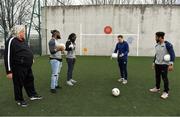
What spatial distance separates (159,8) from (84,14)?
217 inches

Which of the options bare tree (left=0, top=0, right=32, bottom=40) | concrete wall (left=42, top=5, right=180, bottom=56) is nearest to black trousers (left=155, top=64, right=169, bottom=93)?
concrete wall (left=42, top=5, right=180, bottom=56)

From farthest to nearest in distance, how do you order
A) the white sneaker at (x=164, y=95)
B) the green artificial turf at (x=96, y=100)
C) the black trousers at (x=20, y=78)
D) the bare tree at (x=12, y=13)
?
the bare tree at (x=12, y=13) → the white sneaker at (x=164, y=95) → the black trousers at (x=20, y=78) → the green artificial turf at (x=96, y=100)

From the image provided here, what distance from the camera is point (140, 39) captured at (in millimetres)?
21453

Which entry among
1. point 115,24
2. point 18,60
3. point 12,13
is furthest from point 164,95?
point 12,13

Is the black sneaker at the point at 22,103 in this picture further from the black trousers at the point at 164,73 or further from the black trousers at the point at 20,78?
the black trousers at the point at 164,73

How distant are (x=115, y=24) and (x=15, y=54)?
51.9 feet

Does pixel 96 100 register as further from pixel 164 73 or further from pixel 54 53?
pixel 164 73

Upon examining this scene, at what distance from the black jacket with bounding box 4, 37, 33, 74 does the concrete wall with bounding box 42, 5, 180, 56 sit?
15.3m

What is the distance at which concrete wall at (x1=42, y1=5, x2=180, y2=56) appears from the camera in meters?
21.2

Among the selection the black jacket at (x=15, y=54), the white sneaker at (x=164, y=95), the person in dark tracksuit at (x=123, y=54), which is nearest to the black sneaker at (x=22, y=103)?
the black jacket at (x=15, y=54)

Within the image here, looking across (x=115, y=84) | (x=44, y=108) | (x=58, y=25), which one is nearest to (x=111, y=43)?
(x=58, y=25)

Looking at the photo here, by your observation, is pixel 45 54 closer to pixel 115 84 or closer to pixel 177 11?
pixel 177 11

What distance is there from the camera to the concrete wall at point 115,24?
21219 mm

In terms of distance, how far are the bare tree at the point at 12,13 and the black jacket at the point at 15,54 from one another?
67.0ft
